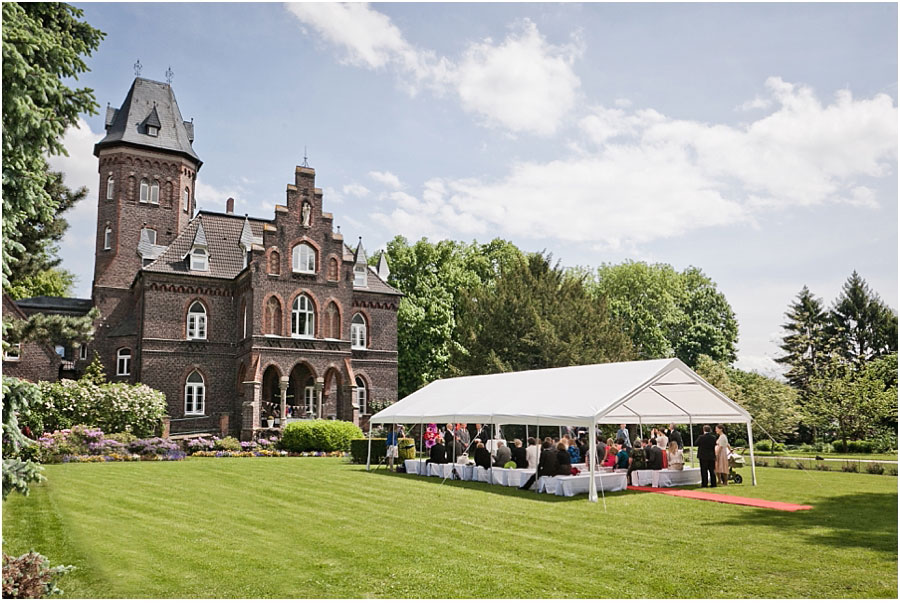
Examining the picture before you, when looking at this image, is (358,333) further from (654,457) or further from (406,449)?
(654,457)

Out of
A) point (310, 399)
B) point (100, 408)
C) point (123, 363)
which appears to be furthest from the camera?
point (123, 363)

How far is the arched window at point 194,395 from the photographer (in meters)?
36.0

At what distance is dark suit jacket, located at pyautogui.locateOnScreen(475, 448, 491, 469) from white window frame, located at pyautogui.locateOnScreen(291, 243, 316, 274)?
64.4 ft

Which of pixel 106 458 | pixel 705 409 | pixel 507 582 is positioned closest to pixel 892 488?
pixel 705 409

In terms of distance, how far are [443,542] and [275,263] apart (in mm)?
27089

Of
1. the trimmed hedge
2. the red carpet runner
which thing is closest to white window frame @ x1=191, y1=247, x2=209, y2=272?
the trimmed hedge

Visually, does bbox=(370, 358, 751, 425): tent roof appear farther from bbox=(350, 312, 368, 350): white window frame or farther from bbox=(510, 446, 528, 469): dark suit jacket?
bbox=(350, 312, 368, 350): white window frame

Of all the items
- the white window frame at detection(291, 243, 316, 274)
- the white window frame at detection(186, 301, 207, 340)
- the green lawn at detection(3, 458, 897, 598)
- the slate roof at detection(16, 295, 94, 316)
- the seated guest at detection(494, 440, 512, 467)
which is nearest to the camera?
the green lawn at detection(3, 458, 897, 598)

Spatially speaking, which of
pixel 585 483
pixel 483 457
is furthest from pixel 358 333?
pixel 585 483

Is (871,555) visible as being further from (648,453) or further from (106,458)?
(106,458)

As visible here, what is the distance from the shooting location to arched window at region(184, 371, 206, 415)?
118 feet

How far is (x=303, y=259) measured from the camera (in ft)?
120

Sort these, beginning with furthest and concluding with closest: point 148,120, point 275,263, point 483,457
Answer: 1. point 148,120
2. point 275,263
3. point 483,457

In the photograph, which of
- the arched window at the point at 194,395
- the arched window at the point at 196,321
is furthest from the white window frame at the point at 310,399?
the arched window at the point at 196,321
